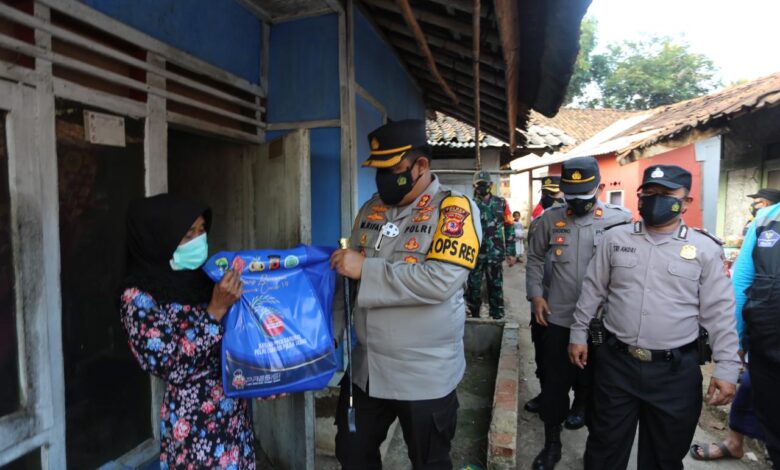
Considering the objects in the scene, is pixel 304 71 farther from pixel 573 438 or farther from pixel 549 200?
pixel 573 438

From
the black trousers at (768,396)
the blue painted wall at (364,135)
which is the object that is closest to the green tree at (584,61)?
the blue painted wall at (364,135)

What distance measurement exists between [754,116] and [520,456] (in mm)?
5236

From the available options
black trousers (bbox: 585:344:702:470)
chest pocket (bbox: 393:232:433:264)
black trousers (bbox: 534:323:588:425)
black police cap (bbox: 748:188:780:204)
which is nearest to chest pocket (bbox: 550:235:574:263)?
black trousers (bbox: 534:323:588:425)

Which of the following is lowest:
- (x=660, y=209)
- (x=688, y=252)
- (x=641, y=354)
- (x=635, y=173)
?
(x=641, y=354)

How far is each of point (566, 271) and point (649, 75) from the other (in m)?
Result: 30.6

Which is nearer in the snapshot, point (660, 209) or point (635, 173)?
point (660, 209)

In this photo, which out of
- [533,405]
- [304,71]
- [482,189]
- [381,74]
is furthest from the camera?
[482,189]

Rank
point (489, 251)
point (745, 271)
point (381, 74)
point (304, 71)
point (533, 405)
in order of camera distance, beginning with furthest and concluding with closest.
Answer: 1. point (489, 251)
2. point (381, 74)
3. point (533, 405)
4. point (304, 71)
5. point (745, 271)

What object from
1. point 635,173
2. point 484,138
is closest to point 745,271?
point 484,138

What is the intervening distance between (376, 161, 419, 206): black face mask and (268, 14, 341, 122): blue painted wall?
159 centimetres

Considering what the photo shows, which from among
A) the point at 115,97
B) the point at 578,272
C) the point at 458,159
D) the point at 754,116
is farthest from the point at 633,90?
the point at 115,97

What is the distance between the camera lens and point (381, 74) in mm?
4426

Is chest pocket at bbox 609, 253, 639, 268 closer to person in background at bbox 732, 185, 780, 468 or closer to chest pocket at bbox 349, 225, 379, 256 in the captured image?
person in background at bbox 732, 185, 780, 468

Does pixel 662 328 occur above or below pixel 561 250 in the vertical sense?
below
